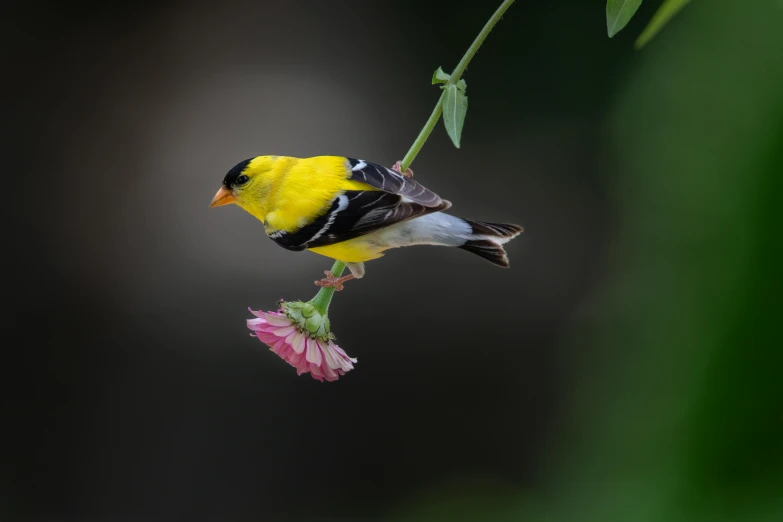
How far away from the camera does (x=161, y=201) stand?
14.1ft

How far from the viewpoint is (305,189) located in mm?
1188

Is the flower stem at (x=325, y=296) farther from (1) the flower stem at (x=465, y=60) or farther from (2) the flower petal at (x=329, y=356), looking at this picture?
(1) the flower stem at (x=465, y=60)

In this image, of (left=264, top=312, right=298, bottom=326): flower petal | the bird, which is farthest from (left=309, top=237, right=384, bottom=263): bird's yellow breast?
(left=264, top=312, right=298, bottom=326): flower petal

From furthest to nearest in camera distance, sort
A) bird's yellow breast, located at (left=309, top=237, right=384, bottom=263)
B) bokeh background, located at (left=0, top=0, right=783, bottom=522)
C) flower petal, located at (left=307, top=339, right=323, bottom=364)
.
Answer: bokeh background, located at (left=0, top=0, right=783, bottom=522), bird's yellow breast, located at (left=309, top=237, right=384, bottom=263), flower petal, located at (left=307, top=339, right=323, bottom=364)

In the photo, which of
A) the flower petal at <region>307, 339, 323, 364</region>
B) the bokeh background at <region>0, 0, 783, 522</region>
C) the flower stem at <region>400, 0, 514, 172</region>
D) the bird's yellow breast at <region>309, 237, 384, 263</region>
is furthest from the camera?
the bokeh background at <region>0, 0, 783, 522</region>

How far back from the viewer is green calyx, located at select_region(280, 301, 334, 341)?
992mm

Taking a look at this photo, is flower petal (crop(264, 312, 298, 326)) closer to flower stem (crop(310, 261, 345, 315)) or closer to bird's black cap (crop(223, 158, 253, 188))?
flower stem (crop(310, 261, 345, 315))

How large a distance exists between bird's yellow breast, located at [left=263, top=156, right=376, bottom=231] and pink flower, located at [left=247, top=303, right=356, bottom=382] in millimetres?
166

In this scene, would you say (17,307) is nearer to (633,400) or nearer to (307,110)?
(307,110)

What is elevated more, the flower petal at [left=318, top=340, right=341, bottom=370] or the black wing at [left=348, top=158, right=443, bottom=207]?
the black wing at [left=348, top=158, right=443, bottom=207]

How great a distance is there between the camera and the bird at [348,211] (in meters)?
1.01

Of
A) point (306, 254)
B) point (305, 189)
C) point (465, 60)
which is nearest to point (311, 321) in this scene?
point (305, 189)

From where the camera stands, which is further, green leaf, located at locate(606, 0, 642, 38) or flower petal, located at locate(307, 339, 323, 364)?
flower petal, located at locate(307, 339, 323, 364)

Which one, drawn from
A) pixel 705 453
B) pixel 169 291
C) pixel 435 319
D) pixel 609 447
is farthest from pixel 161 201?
pixel 705 453
